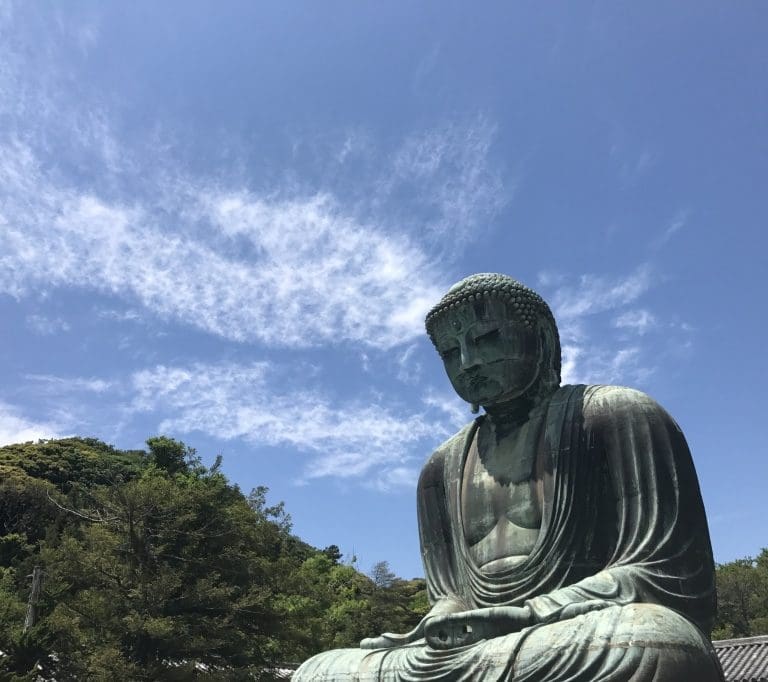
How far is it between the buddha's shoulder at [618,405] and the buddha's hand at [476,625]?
1.65m

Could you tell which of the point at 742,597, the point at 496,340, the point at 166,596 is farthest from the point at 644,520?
the point at 742,597

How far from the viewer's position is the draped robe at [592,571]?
12.8ft

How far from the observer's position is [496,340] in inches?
237

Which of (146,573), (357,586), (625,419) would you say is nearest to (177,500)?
(146,573)

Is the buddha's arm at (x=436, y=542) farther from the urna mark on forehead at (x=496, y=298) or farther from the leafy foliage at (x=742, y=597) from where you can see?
the leafy foliage at (x=742, y=597)

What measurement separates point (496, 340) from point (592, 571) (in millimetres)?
1888

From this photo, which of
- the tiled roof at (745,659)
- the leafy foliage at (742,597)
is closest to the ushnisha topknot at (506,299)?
the tiled roof at (745,659)

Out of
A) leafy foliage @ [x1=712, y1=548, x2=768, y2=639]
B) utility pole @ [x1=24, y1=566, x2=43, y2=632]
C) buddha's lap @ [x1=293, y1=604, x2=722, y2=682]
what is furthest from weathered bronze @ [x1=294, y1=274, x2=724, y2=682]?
leafy foliage @ [x1=712, y1=548, x2=768, y2=639]

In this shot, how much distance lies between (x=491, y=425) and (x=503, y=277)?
1.25 metres

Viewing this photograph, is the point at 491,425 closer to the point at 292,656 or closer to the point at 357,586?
the point at 292,656

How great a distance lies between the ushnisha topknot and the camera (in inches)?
239

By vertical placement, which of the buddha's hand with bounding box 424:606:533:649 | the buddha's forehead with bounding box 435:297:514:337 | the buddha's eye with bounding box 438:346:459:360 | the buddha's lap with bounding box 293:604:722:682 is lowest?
the buddha's lap with bounding box 293:604:722:682

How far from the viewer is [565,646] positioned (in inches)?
157

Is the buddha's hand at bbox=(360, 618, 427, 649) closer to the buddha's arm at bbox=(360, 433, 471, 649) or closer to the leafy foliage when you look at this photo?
the buddha's arm at bbox=(360, 433, 471, 649)
